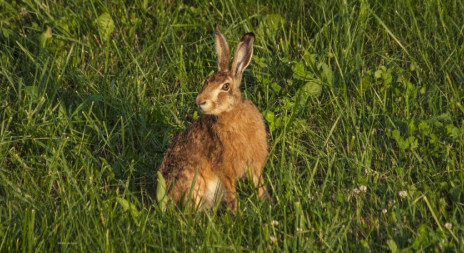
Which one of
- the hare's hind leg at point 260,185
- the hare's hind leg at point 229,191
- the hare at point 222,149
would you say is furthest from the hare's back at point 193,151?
the hare's hind leg at point 260,185

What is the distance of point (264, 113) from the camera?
5707 mm

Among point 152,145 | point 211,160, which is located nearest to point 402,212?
point 211,160

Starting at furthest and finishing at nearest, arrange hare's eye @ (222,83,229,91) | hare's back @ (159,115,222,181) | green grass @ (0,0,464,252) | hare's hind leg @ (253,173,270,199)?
1. hare's back @ (159,115,222,181)
2. hare's eye @ (222,83,229,91)
3. hare's hind leg @ (253,173,270,199)
4. green grass @ (0,0,464,252)

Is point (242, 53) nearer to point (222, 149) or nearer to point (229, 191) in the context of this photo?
point (222, 149)

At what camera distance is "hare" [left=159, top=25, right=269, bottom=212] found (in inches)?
203

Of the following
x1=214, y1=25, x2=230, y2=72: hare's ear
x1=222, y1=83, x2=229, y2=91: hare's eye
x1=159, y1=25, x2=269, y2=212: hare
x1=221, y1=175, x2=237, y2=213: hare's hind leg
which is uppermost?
x1=214, y1=25, x2=230, y2=72: hare's ear

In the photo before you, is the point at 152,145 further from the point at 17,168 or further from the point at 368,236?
the point at 368,236

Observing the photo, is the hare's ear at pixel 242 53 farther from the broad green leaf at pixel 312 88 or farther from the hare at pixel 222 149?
the broad green leaf at pixel 312 88

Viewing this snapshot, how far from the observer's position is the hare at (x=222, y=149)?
203 inches

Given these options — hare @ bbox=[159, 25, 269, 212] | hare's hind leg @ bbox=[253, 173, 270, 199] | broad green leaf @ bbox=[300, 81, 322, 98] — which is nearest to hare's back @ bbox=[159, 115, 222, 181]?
hare @ bbox=[159, 25, 269, 212]

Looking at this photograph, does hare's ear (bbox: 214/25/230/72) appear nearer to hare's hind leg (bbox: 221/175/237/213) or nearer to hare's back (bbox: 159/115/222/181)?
hare's back (bbox: 159/115/222/181)

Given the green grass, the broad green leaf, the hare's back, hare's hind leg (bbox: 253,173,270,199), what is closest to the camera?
the green grass

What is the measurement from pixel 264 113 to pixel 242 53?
58cm

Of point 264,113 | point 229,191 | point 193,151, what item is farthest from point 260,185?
point 264,113
